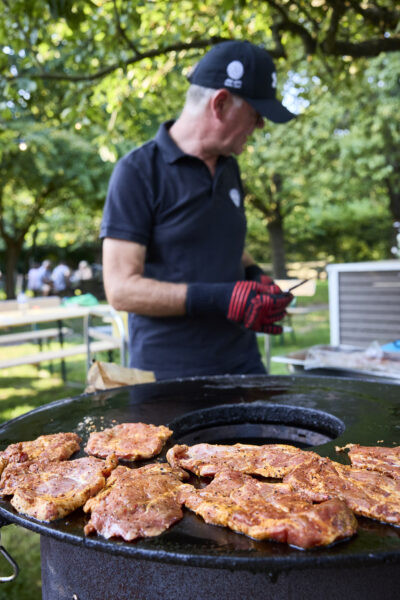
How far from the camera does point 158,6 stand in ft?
17.0

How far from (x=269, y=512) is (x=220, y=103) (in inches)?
71.5

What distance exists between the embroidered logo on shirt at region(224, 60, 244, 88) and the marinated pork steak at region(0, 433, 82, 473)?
1.63 metres

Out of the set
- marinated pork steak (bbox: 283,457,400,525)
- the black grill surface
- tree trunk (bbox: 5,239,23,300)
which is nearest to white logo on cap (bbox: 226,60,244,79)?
the black grill surface

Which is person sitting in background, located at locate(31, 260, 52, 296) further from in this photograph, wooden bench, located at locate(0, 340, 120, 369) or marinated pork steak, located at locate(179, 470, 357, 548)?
marinated pork steak, located at locate(179, 470, 357, 548)

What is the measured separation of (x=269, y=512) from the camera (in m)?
0.99

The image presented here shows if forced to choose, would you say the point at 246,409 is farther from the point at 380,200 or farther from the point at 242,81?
the point at 380,200

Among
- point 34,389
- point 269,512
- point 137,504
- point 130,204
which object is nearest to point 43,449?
point 137,504

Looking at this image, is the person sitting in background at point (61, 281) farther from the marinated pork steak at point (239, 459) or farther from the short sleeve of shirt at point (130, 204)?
the marinated pork steak at point (239, 459)

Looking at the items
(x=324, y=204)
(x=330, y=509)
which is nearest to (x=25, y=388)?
(x=330, y=509)

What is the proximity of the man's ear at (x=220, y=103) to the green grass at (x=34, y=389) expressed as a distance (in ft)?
9.18

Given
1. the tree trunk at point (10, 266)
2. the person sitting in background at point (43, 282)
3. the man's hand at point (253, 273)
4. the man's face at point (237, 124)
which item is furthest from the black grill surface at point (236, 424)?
the person sitting in background at point (43, 282)

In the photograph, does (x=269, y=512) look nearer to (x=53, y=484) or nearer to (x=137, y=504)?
(x=137, y=504)

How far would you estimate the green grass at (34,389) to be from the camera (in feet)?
9.84

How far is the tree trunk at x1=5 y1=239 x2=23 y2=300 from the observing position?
A: 1719 centimetres
